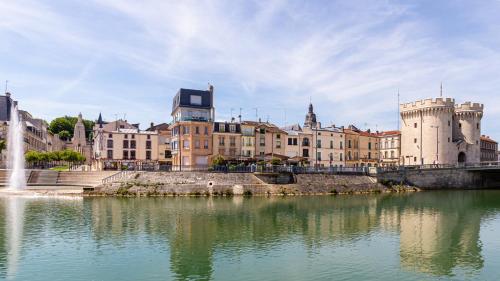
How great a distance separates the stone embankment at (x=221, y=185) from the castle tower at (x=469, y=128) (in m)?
38.0

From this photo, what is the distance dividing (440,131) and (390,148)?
1486 centimetres

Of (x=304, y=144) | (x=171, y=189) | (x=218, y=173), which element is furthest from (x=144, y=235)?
(x=304, y=144)

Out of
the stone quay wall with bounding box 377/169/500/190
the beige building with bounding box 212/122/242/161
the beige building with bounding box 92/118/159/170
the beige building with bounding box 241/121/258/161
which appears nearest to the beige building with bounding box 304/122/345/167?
the stone quay wall with bounding box 377/169/500/190

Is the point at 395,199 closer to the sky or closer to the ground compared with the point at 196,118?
closer to the ground

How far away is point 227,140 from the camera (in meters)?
75.0

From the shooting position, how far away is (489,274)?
2238 centimetres

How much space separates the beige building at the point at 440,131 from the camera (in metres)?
86.9

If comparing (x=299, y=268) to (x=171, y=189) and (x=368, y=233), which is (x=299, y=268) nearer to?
(x=368, y=233)

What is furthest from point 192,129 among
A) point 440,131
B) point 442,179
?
point 440,131

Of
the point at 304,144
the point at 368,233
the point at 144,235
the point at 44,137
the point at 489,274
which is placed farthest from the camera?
the point at 44,137

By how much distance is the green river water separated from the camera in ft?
72.1

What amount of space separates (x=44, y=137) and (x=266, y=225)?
10403 centimetres

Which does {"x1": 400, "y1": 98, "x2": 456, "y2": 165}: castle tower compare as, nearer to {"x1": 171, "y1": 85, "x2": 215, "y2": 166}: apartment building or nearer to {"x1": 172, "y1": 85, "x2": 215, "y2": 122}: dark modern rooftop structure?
{"x1": 172, "y1": 85, "x2": 215, "y2": 122}: dark modern rooftop structure

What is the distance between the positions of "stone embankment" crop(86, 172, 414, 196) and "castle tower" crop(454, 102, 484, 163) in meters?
38.0
